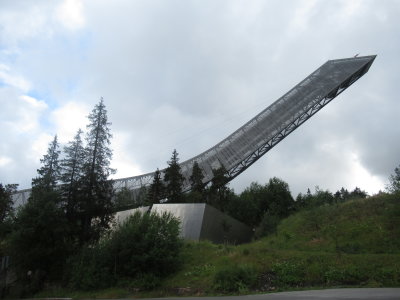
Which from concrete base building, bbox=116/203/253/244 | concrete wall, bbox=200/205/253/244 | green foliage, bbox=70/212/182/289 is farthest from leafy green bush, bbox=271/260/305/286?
concrete wall, bbox=200/205/253/244

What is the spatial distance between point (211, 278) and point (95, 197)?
17.1 m

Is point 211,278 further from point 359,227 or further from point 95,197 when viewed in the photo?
point 95,197

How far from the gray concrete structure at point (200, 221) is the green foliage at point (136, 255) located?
586 cm

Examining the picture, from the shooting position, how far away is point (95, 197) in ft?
113

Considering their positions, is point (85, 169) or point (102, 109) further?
point (102, 109)

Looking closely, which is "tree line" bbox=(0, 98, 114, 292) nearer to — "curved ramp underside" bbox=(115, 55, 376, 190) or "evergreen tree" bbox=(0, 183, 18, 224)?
"evergreen tree" bbox=(0, 183, 18, 224)

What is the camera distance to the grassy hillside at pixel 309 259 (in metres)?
18.5

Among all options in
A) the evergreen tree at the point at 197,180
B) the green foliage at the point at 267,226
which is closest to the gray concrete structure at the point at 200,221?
the green foliage at the point at 267,226

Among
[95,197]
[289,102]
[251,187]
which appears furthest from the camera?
[251,187]

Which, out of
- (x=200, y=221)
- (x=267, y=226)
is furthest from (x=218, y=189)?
(x=200, y=221)

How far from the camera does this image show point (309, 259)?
2050 centimetres

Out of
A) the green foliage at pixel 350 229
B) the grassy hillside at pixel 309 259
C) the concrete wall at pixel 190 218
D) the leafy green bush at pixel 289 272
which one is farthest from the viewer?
the concrete wall at pixel 190 218

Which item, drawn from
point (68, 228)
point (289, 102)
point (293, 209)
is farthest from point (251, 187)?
point (68, 228)

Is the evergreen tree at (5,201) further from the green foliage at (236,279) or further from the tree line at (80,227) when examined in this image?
the green foliage at (236,279)
